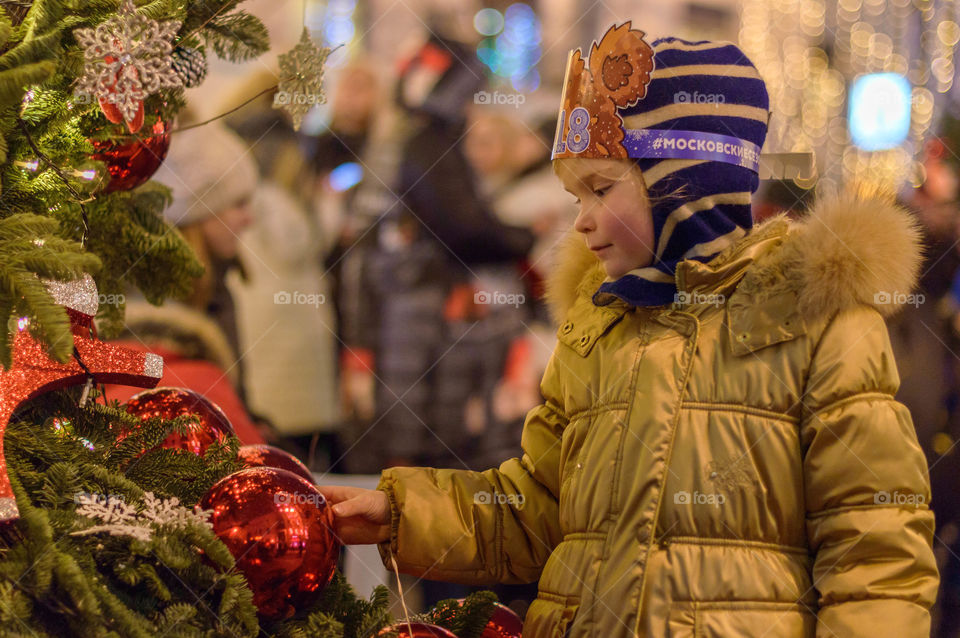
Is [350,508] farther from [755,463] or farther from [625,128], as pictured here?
[625,128]

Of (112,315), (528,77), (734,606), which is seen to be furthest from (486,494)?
(528,77)

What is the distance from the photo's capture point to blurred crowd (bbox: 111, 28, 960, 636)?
3082mm

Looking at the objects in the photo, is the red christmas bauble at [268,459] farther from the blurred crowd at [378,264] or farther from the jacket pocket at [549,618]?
the blurred crowd at [378,264]

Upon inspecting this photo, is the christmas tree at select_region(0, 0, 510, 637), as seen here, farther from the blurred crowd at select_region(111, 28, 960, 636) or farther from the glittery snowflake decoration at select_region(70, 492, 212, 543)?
the blurred crowd at select_region(111, 28, 960, 636)

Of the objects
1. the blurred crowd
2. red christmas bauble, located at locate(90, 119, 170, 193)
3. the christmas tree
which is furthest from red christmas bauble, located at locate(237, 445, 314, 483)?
the blurred crowd

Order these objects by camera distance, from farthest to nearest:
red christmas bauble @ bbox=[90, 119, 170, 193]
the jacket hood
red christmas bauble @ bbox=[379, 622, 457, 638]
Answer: red christmas bauble @ bbox=[90, 119, 170, 193], the jacket hood, red christmas bauble @ bbox=[379, 622, 457, 638]

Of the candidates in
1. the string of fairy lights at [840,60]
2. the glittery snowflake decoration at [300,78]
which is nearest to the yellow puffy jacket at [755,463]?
the glittery snowflake decoration at [300,78]

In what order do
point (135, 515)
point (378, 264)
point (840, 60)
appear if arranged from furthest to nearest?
point (840, 60)
point (378, 264)
point (135, 515)

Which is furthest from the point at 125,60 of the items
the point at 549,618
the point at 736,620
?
the point at 736,620

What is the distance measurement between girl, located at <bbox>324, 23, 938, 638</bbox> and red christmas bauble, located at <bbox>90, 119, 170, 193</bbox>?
63 cm

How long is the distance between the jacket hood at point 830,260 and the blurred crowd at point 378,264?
5.23 ft

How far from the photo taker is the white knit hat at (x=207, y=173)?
301 centimetres

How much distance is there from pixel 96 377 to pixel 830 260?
3.52 ft

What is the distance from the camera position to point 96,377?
124 cm
